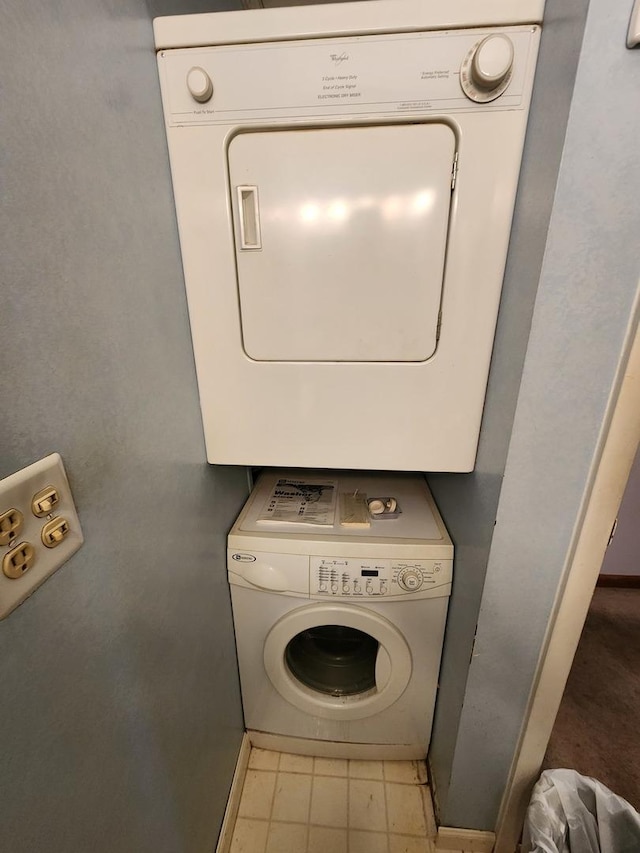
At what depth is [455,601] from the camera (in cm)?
100

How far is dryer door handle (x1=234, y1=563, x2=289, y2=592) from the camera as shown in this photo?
1.03 meters

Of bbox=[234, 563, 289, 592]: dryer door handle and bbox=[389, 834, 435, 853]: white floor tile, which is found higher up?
bbox=[234, 563, 289, 592]: dryer door handle

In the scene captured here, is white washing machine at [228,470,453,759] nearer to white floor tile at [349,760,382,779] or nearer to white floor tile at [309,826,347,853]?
white floor tile at [349,760,382,779]

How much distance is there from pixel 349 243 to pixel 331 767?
169 cm

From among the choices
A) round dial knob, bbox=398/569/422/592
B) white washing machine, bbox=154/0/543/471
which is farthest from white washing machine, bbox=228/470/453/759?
white washing machine, bbox=154/0/543/471

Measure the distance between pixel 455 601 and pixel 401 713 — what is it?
1.63 feet

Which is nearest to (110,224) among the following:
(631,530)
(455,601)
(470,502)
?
(470,502)

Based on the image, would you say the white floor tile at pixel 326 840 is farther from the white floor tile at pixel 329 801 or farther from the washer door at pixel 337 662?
the washer door at pixel 337 662

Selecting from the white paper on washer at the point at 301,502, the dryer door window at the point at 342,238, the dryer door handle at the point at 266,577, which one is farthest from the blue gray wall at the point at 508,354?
the dryer door handle at the point at 266,577

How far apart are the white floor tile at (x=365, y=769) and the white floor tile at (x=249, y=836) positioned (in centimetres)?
32

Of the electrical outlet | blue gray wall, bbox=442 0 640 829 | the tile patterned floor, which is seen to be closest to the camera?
the electrical outlet

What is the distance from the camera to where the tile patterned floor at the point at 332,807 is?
1.10m

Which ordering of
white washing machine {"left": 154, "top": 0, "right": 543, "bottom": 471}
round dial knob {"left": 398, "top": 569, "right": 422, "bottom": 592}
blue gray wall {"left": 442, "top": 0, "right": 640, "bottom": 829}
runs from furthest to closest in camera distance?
round dial knob {"left": 398, "top": 569, "right": 422, "bottom": 592}, white washing machine {"left": 154, "top": 0, "right": 543, "bottom": 471}, blue gray wall {"left": 442, "top": 0, "right": 640, "bottom": 829}

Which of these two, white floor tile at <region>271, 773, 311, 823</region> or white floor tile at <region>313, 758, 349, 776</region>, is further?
white floor tile at <region>313, 758, 349, 776</region>
